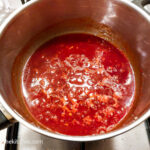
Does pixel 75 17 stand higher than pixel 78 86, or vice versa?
pixel 75 17

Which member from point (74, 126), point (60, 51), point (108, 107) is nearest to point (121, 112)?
point (108, 107)

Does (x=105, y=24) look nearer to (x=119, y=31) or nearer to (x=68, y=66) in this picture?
(x=119, y=31)

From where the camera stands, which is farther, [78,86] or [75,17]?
[75,17]

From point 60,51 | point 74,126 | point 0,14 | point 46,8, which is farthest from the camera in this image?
point 0,14
